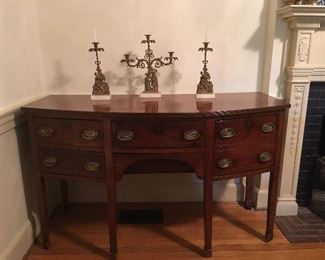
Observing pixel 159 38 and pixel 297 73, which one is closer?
pixel 297 73

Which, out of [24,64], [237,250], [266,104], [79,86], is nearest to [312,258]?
[237,250]

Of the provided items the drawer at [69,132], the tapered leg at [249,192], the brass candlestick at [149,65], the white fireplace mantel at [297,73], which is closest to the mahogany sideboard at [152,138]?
the drawer at [69,132]

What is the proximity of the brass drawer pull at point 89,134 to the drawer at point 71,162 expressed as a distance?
8 cm

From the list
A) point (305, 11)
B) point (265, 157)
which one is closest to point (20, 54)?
point (265, 157)

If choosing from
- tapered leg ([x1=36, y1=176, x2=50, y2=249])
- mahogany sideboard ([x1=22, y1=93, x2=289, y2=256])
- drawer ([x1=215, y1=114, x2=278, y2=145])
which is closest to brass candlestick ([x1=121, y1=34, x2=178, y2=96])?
mahogany sideboard ([x1=22, y1=93, x2=289, y2=256])

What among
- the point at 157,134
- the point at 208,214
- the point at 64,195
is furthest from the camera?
the point at 64,195

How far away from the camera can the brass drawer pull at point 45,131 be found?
1502 millimetres

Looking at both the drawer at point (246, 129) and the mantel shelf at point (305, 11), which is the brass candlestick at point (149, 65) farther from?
the mantel shelf at point (305, 11)

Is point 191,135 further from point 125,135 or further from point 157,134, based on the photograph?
point 125,135

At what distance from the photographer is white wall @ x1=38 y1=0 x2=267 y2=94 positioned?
1848mm

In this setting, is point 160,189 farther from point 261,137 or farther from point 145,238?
point 261,137

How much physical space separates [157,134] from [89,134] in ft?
1.12

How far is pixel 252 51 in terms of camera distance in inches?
76.0

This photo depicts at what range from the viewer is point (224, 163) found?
4.98ft
